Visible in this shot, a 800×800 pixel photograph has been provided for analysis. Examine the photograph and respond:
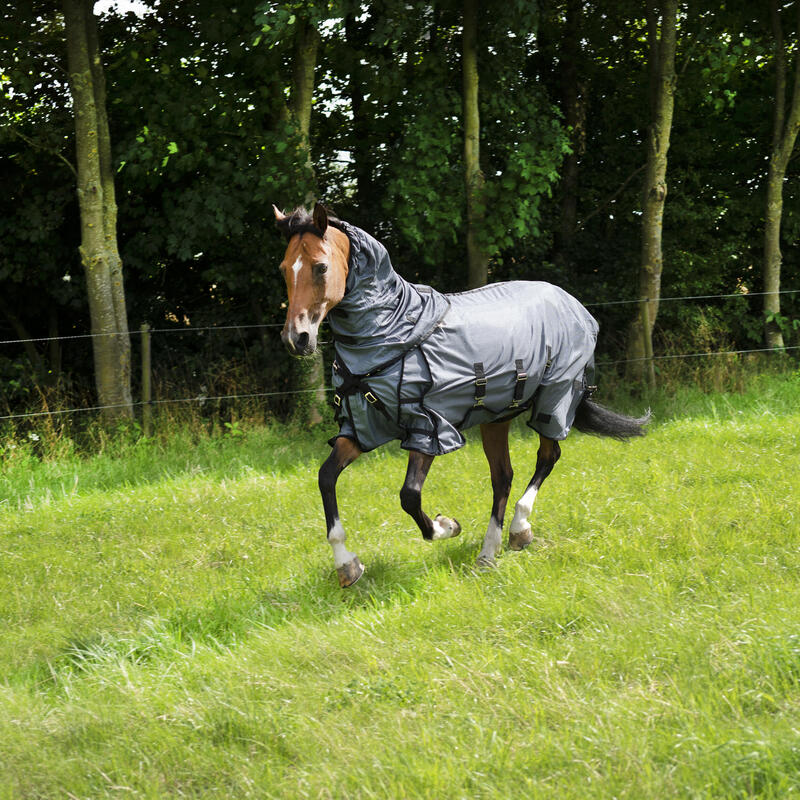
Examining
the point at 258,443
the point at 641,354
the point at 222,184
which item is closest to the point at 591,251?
the point at 641,354

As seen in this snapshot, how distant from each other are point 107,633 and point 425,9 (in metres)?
9.09

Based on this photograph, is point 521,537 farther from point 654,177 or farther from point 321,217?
point 654,177

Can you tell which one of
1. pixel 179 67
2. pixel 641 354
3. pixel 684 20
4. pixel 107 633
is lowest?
pixel 107 633

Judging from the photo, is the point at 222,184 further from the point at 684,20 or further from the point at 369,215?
the point at 684,20

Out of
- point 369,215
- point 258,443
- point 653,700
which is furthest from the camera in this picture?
point 369,215

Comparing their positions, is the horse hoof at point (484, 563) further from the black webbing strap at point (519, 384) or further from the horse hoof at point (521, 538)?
the black webbing strap at point (519, 384)

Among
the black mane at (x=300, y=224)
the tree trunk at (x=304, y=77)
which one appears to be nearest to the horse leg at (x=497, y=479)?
the black mane at (x=300, y=224)

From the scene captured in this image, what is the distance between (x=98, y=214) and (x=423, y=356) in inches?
254

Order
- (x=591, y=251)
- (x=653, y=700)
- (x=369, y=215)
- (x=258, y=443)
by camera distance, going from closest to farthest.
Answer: (x=653, y=700), (x=258, y=443), (x=369, y=215), (x=591, y=251)

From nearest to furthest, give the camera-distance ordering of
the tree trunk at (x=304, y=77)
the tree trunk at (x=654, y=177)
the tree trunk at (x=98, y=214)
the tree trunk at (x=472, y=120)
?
the tree trunk at (x=98, y=214), the tree trunk at (x=304, y=77), the tree trunk at (x=472, y=120), the tree trunk at (x=654, y=177)

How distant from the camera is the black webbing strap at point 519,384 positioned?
5.30m

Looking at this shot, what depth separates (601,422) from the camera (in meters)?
6.35

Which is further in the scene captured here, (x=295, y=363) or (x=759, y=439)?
(x=295, y=363)

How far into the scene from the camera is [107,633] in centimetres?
481
